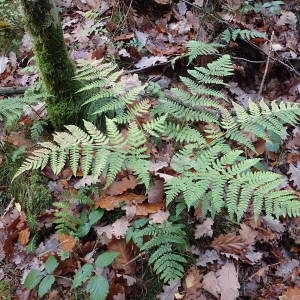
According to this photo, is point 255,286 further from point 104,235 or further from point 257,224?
point 104,235

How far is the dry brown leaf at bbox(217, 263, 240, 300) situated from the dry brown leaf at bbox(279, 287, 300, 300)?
35 cm

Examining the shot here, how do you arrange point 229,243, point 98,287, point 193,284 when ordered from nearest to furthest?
point 98,287, point 193,284, point 229,243

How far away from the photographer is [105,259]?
8.79ft

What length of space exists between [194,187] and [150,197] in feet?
1.99

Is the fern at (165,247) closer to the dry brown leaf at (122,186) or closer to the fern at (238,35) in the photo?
the dry brown leaf at (122,186)

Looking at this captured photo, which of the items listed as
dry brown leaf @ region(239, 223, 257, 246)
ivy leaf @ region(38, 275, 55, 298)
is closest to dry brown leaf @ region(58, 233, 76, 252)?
ivy leaf @ region(38, 275, 55, 298)

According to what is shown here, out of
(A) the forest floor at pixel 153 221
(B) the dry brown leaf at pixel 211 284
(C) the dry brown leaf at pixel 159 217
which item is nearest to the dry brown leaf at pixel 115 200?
(A) the forest floor at pixel 153 221

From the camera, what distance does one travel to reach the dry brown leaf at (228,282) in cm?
277

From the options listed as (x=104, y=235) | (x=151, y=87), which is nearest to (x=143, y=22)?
(x=151, y=87)

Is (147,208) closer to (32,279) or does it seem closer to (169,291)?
(169,291)

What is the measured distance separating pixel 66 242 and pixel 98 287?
51 cm

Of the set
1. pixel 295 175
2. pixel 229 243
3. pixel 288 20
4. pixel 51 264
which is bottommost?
pixel 229 243

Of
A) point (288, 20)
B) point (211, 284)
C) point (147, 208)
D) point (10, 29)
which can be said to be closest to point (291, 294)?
point (211, 284)

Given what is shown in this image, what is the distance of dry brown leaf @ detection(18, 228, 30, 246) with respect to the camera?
3.04 m
